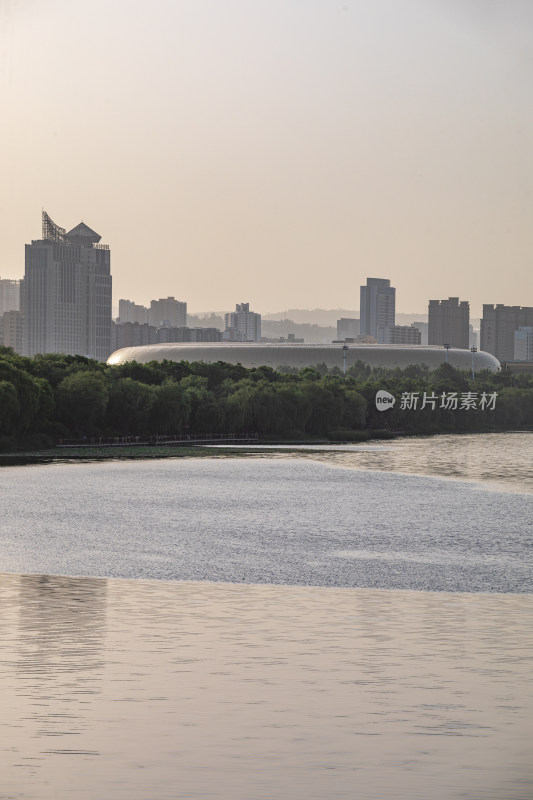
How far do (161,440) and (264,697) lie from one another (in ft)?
207

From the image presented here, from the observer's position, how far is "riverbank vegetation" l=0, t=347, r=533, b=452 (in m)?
66.4

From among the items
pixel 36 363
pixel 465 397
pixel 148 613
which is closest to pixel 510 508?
pixel 148 613

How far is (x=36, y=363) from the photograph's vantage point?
73.8 metres

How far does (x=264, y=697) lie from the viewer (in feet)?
41.5

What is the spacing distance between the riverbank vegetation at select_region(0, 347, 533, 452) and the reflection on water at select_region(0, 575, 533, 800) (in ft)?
149

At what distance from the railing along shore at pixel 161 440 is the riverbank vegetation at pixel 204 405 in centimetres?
62

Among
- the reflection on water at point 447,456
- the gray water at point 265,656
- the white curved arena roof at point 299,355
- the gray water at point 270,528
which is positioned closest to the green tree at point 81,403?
the reflection on water at point 447,456

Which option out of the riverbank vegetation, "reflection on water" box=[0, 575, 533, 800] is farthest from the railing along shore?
"reflection on water" box=[0, 575, 533, 800]

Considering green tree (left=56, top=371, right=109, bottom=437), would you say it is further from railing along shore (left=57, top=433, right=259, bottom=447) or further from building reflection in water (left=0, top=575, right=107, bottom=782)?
building reflection in water (left=0, top=575, right=107, bottom=782)

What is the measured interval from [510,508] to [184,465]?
2411 cm

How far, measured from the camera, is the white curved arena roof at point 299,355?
16438 cm

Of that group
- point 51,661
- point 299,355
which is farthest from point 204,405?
point 299,355

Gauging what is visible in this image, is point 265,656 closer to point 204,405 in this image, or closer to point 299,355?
point 204,405

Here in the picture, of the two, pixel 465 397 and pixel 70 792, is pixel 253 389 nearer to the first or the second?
pixel 465 397
